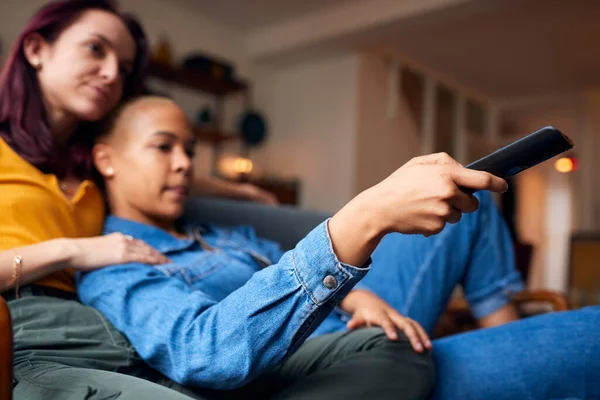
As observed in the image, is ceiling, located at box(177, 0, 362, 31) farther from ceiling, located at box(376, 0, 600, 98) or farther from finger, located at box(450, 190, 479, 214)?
finger, located at box(450, 190, 479, 214)

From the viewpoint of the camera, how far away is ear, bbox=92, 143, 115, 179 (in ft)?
3.31

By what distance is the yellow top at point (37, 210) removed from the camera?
0.78 metres

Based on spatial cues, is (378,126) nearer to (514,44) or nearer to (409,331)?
(514,44)

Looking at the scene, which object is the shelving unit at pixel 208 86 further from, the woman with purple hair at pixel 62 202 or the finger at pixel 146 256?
the finger at pixel 146 256

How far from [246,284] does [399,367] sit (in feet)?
0.86

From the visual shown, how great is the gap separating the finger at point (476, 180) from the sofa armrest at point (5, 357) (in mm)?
425

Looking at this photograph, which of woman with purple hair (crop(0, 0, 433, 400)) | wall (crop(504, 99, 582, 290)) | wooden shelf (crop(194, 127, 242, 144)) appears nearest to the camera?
woman with purple hair (crop(0, 0, 433, 400))

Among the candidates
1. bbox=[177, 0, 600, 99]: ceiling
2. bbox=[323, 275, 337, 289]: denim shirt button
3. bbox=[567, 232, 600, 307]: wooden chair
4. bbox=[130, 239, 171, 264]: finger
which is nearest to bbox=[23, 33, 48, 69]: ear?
bbox=[130, 239, 171, 264]: finger

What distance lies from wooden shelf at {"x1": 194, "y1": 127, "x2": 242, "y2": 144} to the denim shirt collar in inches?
122

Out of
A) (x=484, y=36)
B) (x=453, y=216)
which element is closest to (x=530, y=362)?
(x=453, y=216)

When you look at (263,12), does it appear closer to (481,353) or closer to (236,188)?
(236,188)

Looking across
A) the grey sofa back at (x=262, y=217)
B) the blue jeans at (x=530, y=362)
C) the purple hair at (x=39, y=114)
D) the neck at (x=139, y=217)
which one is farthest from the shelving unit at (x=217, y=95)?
the blue jeans at (x=530, y=362)

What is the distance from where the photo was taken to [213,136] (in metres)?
4.18

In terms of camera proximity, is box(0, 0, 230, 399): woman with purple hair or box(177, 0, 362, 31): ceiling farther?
box(177, 0, 362, 31): ceiling
